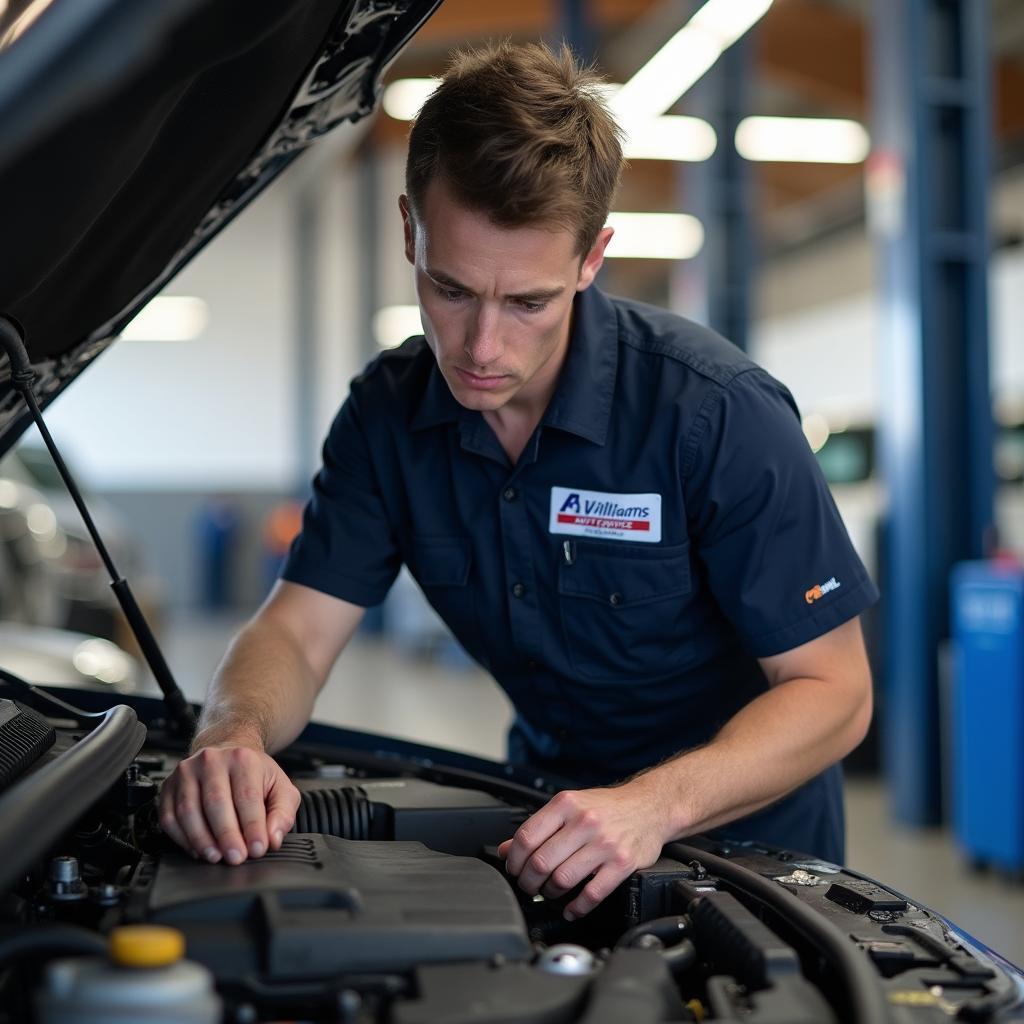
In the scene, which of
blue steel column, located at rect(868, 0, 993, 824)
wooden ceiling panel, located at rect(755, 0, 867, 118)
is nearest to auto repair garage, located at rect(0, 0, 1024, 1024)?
blue steel column, located at rect(868, 0, 993, 824)

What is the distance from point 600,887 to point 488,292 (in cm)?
58

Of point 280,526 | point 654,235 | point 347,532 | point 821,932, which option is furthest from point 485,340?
point 280,526

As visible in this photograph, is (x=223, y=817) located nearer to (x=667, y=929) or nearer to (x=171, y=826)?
(x=171, y=826)

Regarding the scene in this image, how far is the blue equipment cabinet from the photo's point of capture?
3617mm

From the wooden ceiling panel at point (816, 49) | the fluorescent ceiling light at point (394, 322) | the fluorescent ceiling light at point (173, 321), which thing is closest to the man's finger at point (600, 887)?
the wooden ceiling panel at point (816, 49)

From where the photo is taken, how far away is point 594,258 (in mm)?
1418

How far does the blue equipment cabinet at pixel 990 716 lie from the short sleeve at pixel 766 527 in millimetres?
2463

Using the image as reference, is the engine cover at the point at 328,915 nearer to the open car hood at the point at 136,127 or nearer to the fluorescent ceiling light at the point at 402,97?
the open car hood at the point at 136,127

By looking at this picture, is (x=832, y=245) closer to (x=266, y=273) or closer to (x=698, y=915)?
(x=266, y=273)

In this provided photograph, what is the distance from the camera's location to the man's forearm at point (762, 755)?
123 centimetres

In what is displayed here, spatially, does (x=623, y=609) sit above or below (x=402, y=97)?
below

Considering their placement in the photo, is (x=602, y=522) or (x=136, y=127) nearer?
(x=136, y=127)

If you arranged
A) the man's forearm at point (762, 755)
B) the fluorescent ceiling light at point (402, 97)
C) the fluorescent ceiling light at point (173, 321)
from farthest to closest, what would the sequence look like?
1. the fluorescent ceiling light at point (173, 321)
2. the fluorescent ceiling light at point (402, 97)
3. the man's forearm at point (762, 755)

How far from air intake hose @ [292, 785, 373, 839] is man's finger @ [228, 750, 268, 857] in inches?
4.5
